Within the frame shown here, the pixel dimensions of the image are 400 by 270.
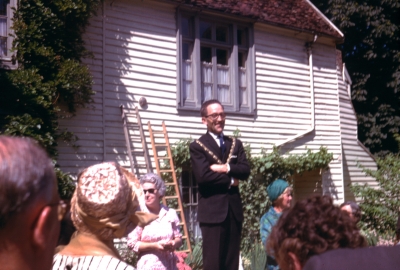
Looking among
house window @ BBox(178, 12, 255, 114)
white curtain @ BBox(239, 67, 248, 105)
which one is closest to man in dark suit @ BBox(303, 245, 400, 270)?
house window @ BBox(178, 12, 255, 114)

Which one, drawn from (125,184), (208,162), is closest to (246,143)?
(208,162)

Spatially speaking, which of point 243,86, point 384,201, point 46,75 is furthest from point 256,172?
point 46,75

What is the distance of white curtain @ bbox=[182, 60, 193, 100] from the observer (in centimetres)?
1163

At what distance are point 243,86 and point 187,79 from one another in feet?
5.00

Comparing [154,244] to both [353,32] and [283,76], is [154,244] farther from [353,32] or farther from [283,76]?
[353,32]

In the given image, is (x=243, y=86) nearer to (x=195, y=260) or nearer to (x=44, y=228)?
(x=195, y=260)

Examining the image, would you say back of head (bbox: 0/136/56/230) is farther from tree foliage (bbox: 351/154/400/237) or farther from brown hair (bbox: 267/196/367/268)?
tree foliage (bbox: 351/154/400/237)

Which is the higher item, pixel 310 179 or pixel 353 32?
pixel 353 32

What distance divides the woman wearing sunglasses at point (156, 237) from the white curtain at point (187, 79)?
5.91 meters

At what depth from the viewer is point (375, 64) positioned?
21703mm

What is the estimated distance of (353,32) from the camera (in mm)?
21328

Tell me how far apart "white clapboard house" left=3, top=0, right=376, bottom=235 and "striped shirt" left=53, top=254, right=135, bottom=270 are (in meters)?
6.95

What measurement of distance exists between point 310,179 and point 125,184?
12.3 meters

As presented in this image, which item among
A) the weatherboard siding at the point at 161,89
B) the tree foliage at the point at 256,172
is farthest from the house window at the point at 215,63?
the tree foliage at the point at 256,172
